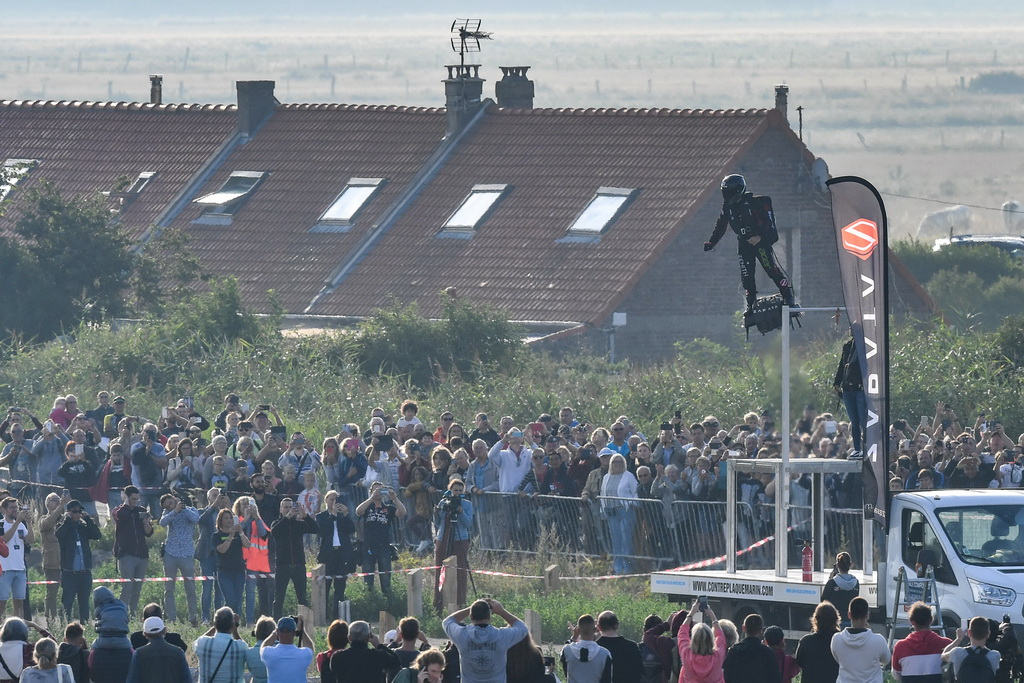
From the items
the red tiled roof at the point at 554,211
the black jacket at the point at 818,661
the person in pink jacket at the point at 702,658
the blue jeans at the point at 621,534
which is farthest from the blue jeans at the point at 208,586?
the red tiled roof at the point at 554,211

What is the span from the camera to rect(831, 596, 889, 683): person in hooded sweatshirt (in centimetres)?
1653

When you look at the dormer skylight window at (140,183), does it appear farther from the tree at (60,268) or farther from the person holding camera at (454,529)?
Result: the person holding camera at (454,529)

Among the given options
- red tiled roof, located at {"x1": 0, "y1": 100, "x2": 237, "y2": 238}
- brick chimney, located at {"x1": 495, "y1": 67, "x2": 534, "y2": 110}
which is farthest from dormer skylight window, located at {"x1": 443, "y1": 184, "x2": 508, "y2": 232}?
red tiled roof, located at {"x1": 0, "y1": 100, "x2": 237, "y2": 238}

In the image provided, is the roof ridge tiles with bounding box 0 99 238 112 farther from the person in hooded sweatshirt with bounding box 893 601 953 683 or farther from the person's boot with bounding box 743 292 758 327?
the person in hooded sweatshirt with bounding box 893 601 953 683

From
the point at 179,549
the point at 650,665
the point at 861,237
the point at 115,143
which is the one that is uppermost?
the point at 115,143

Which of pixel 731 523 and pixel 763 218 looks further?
pixel 731 523

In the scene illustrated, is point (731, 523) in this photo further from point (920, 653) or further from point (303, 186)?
point (303, 186)

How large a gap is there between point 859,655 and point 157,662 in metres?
4.90

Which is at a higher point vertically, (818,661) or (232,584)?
(232,584)

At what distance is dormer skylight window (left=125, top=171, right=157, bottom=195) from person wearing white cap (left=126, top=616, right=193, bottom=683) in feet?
122

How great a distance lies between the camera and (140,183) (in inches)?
2111

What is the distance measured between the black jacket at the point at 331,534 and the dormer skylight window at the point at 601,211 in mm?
22550

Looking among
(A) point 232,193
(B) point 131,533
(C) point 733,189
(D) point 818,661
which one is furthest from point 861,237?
(A) point 232,193

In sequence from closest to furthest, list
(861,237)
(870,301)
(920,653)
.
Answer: (920,653), (870,301), (861,237)
